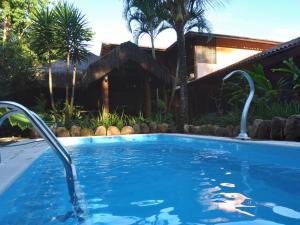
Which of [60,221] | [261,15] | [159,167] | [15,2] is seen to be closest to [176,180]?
[159,167]

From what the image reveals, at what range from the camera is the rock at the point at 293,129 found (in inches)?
290

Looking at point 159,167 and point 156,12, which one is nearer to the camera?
point 159,167

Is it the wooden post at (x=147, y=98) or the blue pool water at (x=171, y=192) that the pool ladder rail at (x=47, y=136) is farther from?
the wooden post at (x=147, y=98)

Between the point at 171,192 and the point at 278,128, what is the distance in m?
5.02

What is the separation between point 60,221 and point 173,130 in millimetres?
11173

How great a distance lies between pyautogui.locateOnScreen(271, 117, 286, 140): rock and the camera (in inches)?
311

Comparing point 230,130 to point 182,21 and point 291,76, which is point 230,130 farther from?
point 182,21

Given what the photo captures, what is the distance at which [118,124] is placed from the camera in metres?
13.9

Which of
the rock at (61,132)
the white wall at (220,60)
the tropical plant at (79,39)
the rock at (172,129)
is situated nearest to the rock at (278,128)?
the rock at (172,129)

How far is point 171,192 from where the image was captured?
385 cm

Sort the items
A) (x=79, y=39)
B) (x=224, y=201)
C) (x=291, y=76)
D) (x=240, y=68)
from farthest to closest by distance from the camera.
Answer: (x=79, y=39)
(x=240, y=68)
(x=291, y=76)
(x=224, y=201)

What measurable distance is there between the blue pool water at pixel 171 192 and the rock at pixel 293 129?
1.11 m

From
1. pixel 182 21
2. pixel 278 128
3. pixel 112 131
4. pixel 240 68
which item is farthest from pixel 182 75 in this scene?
pixel 278 128

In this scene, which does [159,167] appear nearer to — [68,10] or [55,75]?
[68,10]
